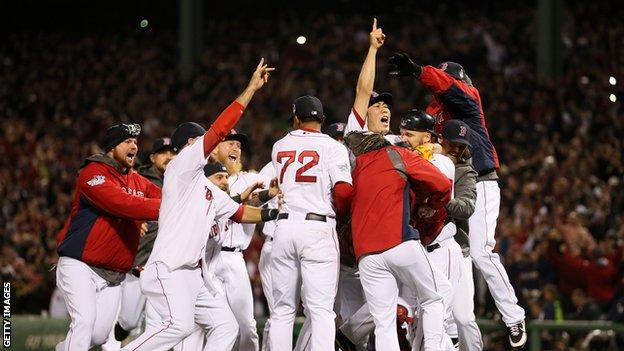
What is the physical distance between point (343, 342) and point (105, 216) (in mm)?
2190

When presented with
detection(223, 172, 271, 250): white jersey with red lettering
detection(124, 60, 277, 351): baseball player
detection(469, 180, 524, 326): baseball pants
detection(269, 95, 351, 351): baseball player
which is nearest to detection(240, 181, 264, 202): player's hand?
detection(223, 172, 271, 250): white jersey with red lettering

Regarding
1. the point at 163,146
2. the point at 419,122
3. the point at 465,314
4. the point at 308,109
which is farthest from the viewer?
the point at 163,146

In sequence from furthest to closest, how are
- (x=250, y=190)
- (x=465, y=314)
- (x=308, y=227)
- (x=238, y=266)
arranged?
(x=238, y=266) < (x=250, y=190) < (x=465, y=314) < (x=308, y=227)

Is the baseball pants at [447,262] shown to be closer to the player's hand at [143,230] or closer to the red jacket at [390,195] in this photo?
the red jacket at [390,195]

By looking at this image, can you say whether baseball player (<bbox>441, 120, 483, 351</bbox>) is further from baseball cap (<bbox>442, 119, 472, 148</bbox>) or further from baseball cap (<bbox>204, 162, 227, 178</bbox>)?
baseball cap (<bbox>204, 162, 227, 178</bbox>)

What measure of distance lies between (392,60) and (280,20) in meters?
19.0

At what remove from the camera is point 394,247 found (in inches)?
329

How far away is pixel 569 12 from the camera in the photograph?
23812mm

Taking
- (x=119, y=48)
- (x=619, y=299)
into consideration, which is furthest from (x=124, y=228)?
(x=119, y=48)

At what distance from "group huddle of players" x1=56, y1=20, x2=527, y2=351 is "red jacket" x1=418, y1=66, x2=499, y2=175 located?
0.01 meters

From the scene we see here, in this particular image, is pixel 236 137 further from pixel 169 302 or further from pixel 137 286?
pixel 169 302

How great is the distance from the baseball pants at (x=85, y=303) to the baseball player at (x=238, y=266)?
1004 mm

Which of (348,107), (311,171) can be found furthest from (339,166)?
(348,107)

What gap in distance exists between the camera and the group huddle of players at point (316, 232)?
27.3ft
